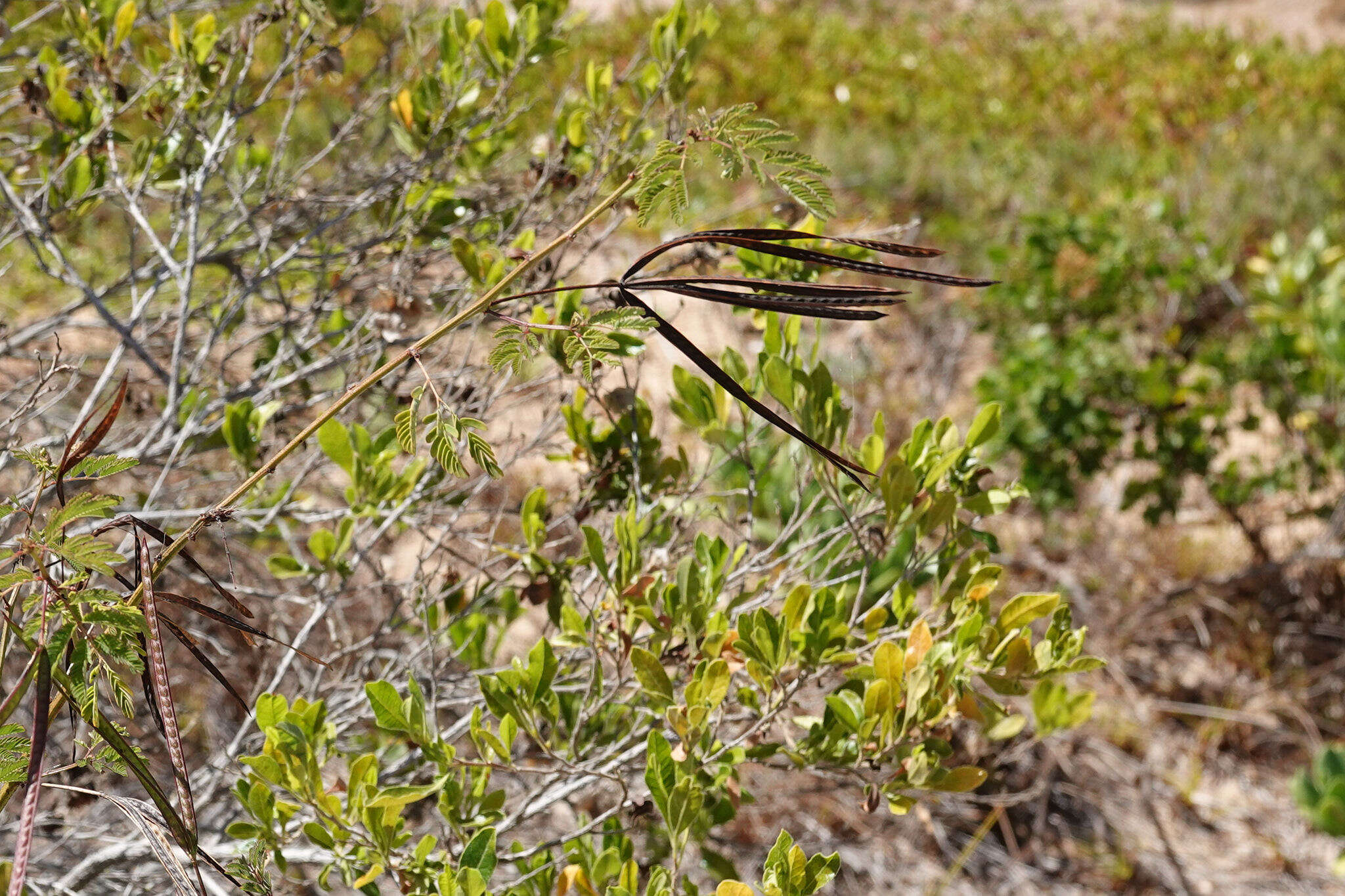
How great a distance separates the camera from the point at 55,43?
2.36 m

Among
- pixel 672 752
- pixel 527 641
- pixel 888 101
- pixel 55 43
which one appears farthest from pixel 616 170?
pixel 888 101

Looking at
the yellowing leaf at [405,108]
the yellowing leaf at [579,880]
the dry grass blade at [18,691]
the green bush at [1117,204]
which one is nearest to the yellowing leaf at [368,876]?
the yellowing leaf at [579,880]

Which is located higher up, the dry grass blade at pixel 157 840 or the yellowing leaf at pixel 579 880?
the dry grass blade at pixel 157 840

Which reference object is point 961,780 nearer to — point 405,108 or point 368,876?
point 368,876

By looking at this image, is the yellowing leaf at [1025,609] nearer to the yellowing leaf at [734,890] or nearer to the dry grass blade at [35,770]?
the yellowing leaf at [734,890]

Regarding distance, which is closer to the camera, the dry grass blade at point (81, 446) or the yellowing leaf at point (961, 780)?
the dry grass blade at point (81, 446)

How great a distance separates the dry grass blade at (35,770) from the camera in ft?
1.89

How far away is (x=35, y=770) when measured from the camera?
596 mm

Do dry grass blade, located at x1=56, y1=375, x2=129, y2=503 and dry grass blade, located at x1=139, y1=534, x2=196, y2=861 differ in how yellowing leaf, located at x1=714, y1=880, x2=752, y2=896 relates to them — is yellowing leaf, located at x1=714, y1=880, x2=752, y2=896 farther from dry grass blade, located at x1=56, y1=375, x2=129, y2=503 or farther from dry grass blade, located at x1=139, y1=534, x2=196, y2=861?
dry grass blade, located at x1=56, y1=375, x2=129, y2=503

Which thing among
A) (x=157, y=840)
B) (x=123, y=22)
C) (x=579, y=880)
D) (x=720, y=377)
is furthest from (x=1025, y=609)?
(x=123, y=22)

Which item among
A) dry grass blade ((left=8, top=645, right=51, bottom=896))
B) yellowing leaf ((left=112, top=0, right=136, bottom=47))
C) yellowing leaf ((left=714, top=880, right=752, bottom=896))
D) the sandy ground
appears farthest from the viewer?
the sandy ground

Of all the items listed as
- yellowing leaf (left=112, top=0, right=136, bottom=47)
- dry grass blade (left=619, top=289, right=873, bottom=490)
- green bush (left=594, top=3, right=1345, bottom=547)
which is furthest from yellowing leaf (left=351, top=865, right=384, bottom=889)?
green bush (left=594, top=3, right=1345, bottom=547)

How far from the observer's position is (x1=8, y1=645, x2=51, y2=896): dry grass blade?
58 cm

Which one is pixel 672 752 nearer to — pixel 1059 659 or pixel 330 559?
pixel 1059 659
